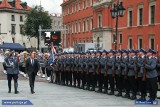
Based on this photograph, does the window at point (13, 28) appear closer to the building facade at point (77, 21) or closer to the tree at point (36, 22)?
the building facade at point (77, 21)

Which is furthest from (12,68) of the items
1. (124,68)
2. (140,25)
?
(140,25)

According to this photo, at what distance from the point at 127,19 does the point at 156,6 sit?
810cm

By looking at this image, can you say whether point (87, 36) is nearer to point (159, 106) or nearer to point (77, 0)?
point (77, 0)

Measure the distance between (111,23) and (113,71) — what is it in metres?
40.1

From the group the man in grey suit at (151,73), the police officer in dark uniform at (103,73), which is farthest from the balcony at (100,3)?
the man in grey suit at (151,73)

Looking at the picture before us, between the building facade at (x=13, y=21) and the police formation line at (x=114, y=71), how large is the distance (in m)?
74.5

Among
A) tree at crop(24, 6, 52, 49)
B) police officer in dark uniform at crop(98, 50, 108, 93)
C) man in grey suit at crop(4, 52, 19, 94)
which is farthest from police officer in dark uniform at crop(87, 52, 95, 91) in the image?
tree at crop(24, 6, 52, 49)

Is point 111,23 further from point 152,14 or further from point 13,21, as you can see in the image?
point 13,21

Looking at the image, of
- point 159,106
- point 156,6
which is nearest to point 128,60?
point 159,106

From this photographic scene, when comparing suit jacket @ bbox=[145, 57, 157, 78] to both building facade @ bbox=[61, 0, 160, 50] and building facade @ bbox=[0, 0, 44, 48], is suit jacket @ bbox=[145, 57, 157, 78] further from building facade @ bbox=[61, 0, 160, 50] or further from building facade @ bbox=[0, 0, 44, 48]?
building facade @ bbox=[0, 0, 44, 48]

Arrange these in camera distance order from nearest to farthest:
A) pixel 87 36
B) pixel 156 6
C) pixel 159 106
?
1. pixel 159 106
2. pixel 156 6
3. pixel 87 36

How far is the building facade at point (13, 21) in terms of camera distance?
324 feet

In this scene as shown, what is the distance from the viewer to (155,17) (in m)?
43.0

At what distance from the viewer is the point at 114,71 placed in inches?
694
